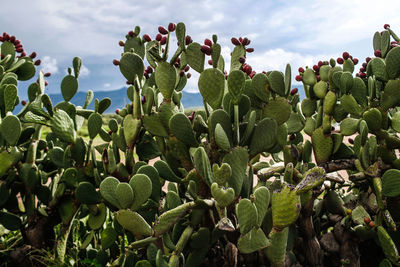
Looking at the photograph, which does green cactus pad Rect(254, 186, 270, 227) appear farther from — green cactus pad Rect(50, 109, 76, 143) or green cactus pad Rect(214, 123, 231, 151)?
green cactus pad Rect(50, 109, 76, 143)

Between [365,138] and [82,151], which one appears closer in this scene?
[365,138]

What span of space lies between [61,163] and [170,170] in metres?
0.78

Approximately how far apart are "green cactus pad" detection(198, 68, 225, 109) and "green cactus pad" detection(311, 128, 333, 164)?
644 mm

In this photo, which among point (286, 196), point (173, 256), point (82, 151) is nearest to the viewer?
point (286, 196)

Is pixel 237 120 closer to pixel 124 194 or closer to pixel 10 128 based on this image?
pixel 124 194

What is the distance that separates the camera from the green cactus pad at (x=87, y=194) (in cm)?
197

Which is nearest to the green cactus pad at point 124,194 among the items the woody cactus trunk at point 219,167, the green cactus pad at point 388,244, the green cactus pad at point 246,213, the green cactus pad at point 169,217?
the woody cactus trunk at point 219,167

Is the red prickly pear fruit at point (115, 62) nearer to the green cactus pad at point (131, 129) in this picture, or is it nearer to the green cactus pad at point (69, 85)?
the green cactus pad at point (131, 129)

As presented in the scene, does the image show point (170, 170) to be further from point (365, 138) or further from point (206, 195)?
point (365, 138)

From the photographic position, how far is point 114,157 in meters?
1.96

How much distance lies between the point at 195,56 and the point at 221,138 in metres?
0.44

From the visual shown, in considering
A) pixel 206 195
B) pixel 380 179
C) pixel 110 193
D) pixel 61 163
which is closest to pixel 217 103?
pixel 206 195

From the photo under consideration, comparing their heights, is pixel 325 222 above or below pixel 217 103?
below

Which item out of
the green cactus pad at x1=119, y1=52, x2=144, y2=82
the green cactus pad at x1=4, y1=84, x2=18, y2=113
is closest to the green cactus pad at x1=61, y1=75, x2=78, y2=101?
the green cactus pad at x1=4, y1=84, x2=18, y2=113
